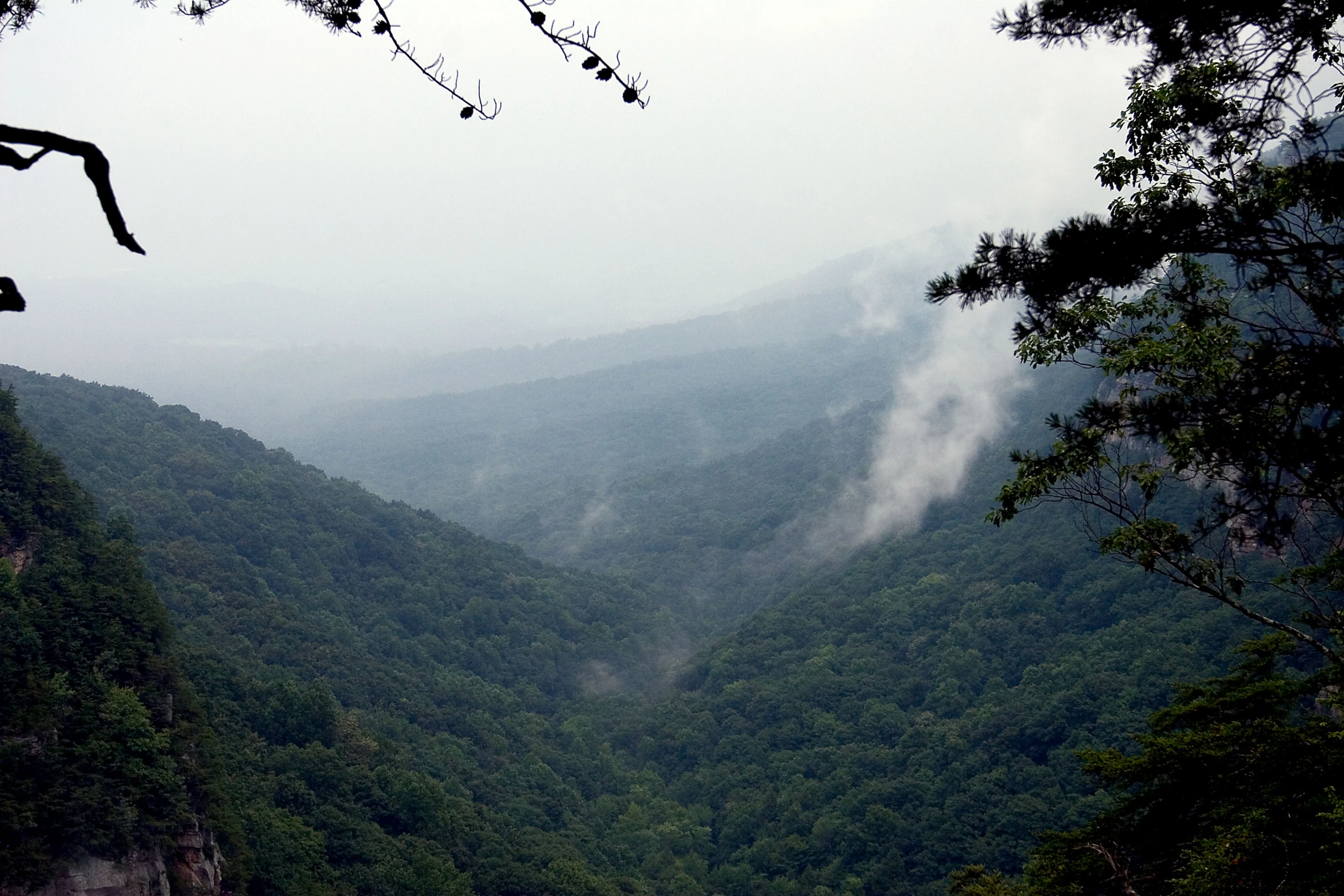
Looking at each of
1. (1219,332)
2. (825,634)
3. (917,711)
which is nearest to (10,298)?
(1219,332)

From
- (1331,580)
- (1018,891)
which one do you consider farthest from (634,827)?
(1331,580)

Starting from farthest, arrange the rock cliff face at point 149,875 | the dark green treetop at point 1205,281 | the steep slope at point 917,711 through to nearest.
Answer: the steep slope at point 917,711 → the rock cliff face at point 149,875 → the dark green treetop at point 1205,281

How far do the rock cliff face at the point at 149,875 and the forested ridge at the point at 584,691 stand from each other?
A: 170cm

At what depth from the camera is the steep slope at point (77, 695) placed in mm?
23688

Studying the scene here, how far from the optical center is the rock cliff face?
2350 cm

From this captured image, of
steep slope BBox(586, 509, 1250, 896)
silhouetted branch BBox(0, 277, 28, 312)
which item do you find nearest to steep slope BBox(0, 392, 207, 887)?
silhouetted branch BBox(0, 277, 28, 312)

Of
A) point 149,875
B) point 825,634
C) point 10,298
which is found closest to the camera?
point 10,298

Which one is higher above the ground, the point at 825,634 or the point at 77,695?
the point at 77,695

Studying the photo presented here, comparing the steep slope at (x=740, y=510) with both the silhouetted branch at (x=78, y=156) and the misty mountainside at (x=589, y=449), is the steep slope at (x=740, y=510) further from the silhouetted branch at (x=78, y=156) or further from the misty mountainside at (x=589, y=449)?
the silhouetted branch at (x=78, y=156)

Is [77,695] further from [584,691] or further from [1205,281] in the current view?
[584,691]

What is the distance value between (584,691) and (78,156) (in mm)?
76120

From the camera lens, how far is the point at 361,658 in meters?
59.2

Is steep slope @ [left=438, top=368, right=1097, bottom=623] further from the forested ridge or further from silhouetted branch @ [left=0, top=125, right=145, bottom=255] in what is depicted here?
silhouetted branch @ [left=0, top=125, right=145, bottom=255]

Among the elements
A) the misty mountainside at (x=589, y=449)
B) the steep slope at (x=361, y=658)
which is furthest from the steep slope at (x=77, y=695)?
the misty mountainside at (x=589, y=449)
